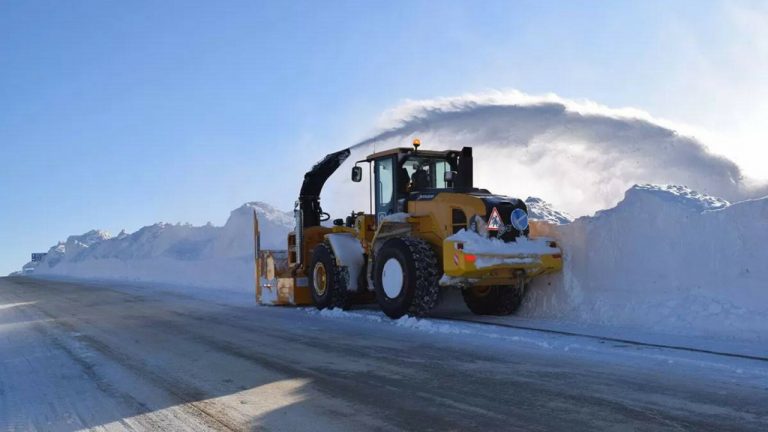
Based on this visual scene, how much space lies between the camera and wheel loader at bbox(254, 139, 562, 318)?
923cm

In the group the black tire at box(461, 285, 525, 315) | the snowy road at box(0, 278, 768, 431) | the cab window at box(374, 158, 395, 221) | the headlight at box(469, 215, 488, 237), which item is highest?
the cab window at box(374, 158, 395, 221)

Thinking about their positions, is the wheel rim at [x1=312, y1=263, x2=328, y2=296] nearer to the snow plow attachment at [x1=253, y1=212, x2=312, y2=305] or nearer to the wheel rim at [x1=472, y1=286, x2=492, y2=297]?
the snow plow attachment at [x1=253, y1=212, x2=312, y2=305]

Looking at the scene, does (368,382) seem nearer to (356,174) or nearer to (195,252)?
(356,174)

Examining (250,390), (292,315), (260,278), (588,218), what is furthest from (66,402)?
(260,278)

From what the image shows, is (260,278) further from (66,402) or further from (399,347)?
(66,402)

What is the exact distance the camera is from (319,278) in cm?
1206

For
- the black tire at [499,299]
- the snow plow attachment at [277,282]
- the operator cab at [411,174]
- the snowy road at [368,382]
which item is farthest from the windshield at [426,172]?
the snow plow attachment at [277,282]

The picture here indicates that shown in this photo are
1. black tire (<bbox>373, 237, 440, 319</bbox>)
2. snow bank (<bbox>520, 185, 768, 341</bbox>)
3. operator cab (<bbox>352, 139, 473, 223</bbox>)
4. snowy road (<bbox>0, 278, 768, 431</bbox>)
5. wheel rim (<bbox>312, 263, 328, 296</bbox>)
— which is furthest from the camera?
wheel rim (<bbox>312, 263, 328, 296</bbox>)

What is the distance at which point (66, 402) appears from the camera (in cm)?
518

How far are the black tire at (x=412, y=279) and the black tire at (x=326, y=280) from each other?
1.61 meters

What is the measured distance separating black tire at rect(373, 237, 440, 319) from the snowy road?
24.9 inches

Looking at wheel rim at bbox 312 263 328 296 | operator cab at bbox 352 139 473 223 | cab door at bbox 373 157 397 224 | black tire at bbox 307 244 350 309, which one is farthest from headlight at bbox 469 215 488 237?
wheel rim at bbox 312 263 328 296

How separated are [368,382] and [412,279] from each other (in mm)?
4037

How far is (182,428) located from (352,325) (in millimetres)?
5263
